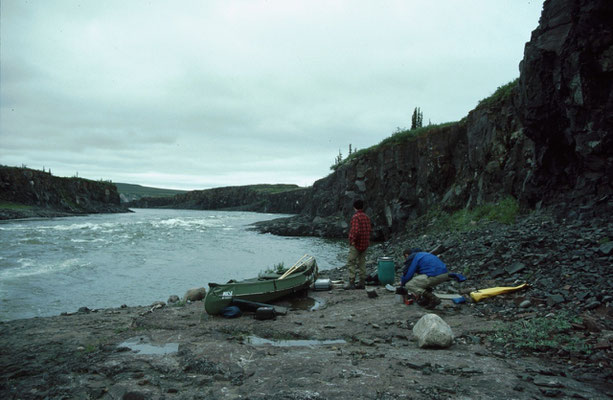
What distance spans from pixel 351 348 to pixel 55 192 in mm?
89177

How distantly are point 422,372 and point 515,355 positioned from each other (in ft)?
5.69

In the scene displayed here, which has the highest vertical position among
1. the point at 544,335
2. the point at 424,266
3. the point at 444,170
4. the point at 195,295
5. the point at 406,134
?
the point at 406,134

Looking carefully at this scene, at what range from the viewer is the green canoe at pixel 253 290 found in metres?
9.45

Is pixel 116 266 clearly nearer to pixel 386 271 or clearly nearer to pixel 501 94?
pixel 386 271

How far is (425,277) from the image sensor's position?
885 cm

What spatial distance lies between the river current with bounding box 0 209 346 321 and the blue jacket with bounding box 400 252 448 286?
9728 mm

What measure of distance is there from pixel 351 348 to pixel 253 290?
13.1 ft

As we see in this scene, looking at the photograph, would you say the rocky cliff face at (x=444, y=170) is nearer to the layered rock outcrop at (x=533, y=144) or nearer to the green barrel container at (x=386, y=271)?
the layered rock outcrop at (x=533, y=144)

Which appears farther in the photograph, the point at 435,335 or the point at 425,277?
the point at 425,277

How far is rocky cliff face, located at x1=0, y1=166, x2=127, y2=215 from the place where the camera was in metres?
64.9

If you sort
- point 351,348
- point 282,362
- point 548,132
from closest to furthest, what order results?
point 282,362
point 351,348
point 548,132

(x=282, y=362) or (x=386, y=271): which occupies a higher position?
(x=386, y=271)

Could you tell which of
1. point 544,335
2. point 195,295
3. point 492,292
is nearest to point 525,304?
point 492,292

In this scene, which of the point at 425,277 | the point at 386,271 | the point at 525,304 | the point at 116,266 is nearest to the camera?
the point at 525,304
